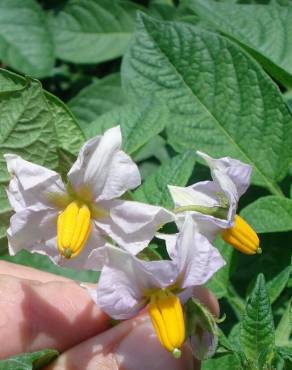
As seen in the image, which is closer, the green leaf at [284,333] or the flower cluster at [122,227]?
the flower cluster at [122,227]

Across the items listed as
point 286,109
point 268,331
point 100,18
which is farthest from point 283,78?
point 100,18

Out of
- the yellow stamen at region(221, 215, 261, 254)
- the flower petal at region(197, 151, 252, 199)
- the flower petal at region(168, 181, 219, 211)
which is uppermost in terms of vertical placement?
the flower petal at region(197, 151, 252, 199)

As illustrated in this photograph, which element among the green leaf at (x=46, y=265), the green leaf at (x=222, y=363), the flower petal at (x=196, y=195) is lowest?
the green leaf at (x=46, y=265)

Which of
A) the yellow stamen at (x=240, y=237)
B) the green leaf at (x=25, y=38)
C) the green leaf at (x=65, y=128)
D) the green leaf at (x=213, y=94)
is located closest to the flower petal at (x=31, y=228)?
the green leaf at (x=65, y=128)

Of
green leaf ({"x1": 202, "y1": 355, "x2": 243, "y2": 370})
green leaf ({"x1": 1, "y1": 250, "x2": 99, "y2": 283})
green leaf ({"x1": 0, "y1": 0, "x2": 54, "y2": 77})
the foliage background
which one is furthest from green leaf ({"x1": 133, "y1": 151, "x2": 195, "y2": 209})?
green leaf ({"x1": 0, "y1": 0, "x2": 54, "y2": 77})

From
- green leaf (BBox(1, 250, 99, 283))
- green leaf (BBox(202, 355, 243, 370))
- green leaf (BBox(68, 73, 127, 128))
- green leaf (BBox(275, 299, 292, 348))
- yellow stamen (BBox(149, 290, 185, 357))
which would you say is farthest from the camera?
green leaf (BBox(68, 73, 127, 128))

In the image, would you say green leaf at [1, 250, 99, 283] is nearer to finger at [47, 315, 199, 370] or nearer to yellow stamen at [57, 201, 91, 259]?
finger at [47, 315, 199, 370]

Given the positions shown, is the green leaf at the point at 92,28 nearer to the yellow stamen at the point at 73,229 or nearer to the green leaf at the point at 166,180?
the green leaf at the point at 166,180

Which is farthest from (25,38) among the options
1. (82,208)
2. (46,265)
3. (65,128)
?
(82,208)

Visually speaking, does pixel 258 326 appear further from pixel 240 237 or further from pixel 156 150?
pixel 156 150
